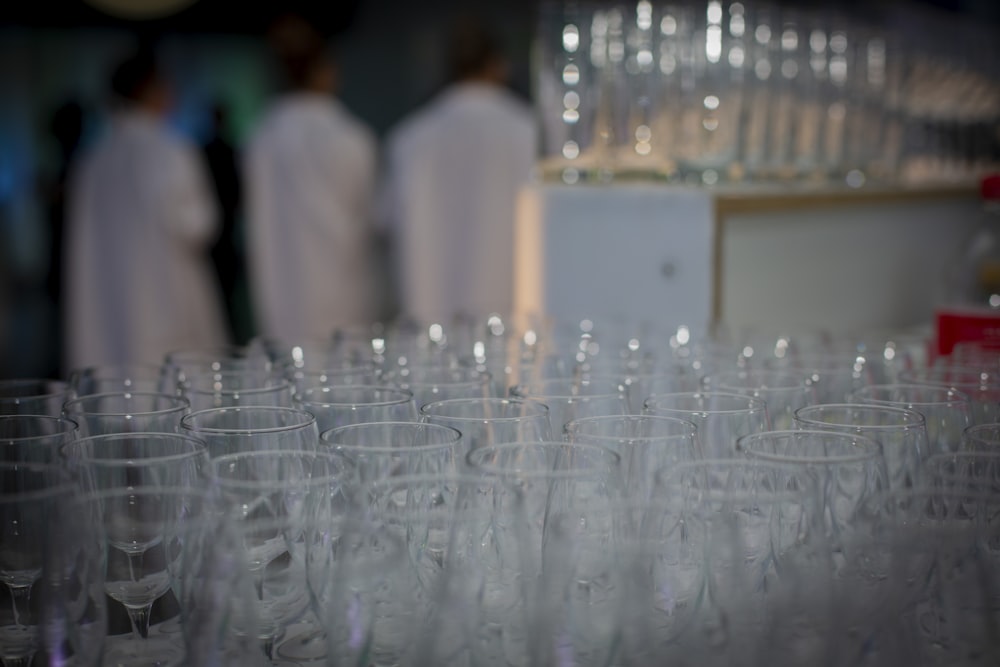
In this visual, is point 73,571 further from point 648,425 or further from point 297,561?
point 648,425

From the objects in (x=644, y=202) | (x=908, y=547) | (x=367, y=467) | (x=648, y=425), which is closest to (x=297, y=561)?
(x=367, y=467)

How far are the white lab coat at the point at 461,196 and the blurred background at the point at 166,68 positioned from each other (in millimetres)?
3063

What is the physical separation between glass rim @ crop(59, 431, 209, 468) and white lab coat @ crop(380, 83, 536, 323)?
393cm

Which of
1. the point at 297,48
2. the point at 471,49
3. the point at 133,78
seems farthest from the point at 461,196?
the point at 133,78

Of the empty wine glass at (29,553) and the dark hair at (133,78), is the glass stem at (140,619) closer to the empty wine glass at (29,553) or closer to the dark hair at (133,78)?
the empty wine glass at (29,553)

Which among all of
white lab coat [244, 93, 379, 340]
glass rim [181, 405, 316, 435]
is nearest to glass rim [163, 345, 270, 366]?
glass rim [181, 405, 316, 435]

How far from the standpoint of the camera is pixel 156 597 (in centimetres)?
90

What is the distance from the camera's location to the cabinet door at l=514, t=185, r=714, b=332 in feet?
7.01

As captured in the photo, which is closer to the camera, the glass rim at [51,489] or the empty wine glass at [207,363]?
the glass rim at [51,489]

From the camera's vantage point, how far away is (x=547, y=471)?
33.1 inches

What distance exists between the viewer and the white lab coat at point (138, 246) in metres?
5.16

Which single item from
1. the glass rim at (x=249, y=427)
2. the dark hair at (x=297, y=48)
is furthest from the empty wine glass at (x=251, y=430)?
the dark hair at (x=297, y=48)

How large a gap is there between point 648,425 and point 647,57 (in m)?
1.42

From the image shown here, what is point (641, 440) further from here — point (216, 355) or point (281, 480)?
point (216, 355)
